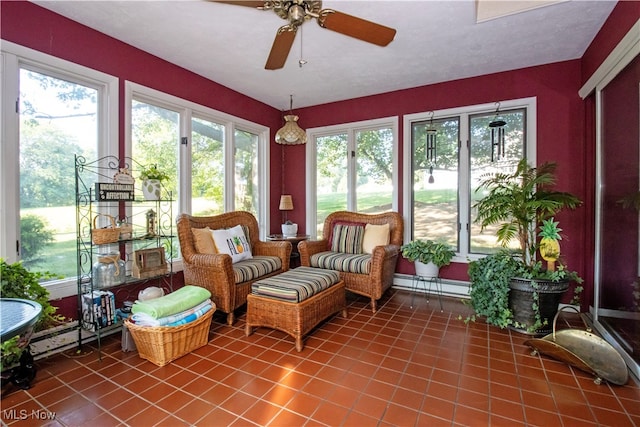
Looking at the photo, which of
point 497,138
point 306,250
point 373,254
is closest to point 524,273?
point 373,254

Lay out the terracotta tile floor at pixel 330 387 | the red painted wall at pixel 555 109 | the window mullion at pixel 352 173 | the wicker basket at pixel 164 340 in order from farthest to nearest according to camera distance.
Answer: the window mullion at pixel 352 173
the red painted wall at pixel 555 109
the wicker basket at pixel 164 340
the terracotta tile floor at pixel 330 387

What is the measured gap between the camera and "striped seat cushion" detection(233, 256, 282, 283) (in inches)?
118

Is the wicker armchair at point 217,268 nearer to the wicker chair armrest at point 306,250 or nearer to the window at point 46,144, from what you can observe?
the wicker chair armrest at point 306,250

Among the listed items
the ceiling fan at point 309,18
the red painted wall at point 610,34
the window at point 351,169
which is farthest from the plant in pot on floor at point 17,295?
the red painted wall at point 610,34

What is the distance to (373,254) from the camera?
3.25 meters

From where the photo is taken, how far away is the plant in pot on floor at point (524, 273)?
8.50 ft

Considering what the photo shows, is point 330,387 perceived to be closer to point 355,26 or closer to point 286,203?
point 355,26

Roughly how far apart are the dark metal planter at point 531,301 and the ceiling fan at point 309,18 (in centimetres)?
231

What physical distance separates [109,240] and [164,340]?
916 millimetres

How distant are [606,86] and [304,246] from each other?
3.19 metres

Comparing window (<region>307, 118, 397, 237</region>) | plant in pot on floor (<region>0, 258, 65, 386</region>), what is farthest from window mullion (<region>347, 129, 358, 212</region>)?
plant in pot on floor (<region>0, 258, 65, 386</region>)

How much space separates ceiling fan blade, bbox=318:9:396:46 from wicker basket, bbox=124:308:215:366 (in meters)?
2.30

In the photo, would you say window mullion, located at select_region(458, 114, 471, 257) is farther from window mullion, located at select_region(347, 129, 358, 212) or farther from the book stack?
the book stack

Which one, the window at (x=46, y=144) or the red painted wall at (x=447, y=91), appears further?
the red painted wall at (x=447, y=91)
